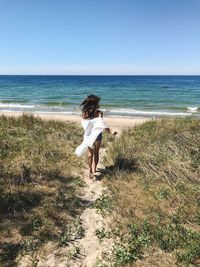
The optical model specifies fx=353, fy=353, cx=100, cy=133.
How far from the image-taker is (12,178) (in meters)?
7.09

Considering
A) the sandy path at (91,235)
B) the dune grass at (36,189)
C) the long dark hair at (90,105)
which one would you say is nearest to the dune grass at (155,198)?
the sandy path at (91,235)

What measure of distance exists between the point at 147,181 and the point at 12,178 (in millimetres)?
2806

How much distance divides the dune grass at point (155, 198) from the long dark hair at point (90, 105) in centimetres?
139

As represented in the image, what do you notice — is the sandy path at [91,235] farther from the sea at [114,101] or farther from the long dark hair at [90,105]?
the sea at [114,101]

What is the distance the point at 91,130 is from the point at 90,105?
0.55 metres

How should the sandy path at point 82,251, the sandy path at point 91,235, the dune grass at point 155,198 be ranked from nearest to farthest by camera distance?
the sandy path at point 82,251 < the sandy path at point 91,235 < the dune grass at point 155,198

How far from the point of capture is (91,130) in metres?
7.83

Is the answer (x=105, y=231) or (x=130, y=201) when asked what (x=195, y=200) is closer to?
(x=130, y=201)

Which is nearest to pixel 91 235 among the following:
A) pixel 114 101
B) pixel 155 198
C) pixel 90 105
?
pixel 155 198

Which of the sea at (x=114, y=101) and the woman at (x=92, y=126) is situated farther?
the sea at (x=114, y=101)

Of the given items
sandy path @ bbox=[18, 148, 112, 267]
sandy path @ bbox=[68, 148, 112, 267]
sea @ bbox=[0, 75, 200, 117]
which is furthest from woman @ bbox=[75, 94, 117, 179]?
sea @ bbox=[0, 75, 200, 117]

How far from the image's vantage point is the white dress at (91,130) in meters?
7.69

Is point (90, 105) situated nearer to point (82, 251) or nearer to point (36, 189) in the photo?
point (36, 189)

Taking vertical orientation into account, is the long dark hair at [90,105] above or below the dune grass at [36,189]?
above
